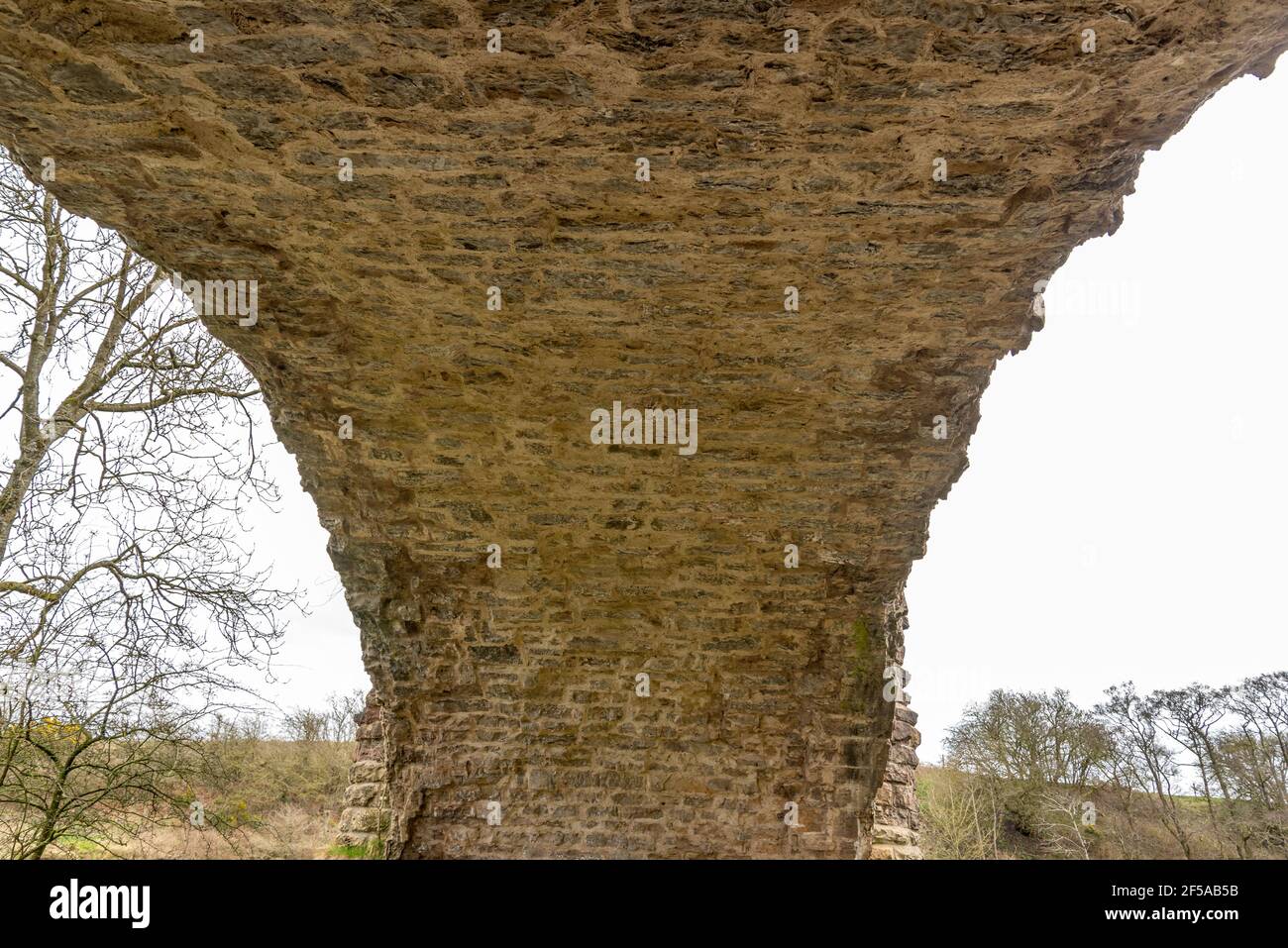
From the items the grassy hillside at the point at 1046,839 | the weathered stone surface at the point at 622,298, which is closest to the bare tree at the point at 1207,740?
the grassy hillside at the point at 1046,839

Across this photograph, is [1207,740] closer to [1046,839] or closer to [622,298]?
[1046,839]

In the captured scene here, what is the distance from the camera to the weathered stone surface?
93.7 inches

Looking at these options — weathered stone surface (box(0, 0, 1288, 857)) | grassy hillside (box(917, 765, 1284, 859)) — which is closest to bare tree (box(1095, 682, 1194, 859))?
grassy hillside (box(917, 765, 1284, 859))

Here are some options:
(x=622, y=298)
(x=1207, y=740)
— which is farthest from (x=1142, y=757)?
(x=622, y=298)

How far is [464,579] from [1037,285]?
310 centimetres

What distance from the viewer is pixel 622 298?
3.27 m

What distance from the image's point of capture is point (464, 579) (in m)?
4.51

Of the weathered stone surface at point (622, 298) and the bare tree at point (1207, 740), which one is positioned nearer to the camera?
the weathered stone surface at point (622, 298)

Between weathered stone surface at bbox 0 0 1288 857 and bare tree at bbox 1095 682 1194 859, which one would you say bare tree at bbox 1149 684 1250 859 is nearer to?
bare tree at bbox 1095 682 1194 859

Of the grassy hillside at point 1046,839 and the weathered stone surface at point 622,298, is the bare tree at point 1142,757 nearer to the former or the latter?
the grassy hillside at point 1046,839

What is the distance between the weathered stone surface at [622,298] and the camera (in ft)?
7.80
